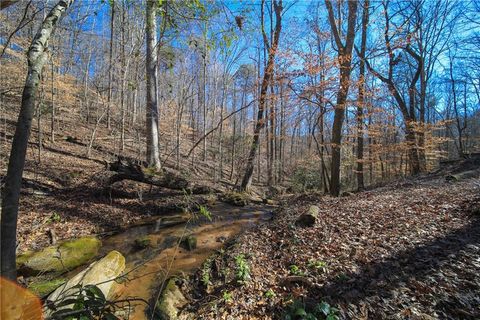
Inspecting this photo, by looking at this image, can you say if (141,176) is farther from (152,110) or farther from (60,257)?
(60,257)

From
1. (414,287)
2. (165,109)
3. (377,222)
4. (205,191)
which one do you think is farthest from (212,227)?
(165,109)

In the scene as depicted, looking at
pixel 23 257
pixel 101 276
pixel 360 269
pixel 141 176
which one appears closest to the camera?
pixel 360 269

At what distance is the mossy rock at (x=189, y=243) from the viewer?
5.72 m

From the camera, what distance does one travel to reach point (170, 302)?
3.81 meters

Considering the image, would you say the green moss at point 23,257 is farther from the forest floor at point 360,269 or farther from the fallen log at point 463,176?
the fallen log at point 463,176

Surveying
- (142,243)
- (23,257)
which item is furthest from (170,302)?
(23,257)

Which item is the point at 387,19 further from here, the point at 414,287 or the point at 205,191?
the point at 414,287

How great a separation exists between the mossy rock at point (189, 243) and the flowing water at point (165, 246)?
0.10 meters

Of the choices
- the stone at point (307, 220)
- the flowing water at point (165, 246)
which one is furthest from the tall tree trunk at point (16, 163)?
the stone at point (307, 220)

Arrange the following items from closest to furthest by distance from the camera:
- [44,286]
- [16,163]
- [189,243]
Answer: [16,163] → [44,286] → [189,243]

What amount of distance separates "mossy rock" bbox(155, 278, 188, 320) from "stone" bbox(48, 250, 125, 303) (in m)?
0.83

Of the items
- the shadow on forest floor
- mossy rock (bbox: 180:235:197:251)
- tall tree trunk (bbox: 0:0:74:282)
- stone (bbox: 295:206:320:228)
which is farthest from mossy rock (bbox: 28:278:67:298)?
stone (bbox: 295:206:320:228)

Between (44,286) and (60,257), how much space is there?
851mm

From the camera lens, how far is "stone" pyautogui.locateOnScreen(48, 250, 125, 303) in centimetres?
383
